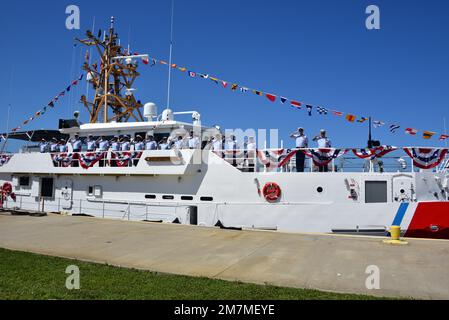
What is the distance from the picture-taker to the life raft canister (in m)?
11.9

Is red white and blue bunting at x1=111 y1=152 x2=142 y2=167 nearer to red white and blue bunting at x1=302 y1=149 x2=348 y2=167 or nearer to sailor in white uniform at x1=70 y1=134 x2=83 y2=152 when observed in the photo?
sailor in white uniform at x1=70 y1=134 x2=83 y2=152

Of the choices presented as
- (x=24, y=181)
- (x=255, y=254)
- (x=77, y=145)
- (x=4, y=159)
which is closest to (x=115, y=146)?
(x=77, y=145)

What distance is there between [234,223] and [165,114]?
5.97 metres

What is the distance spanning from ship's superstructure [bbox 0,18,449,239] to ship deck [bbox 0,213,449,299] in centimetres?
140

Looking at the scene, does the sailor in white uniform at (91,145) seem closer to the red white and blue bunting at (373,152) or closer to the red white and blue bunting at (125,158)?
the red white and blue bunting at (125,158)

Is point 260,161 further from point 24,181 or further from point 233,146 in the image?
point 24,181

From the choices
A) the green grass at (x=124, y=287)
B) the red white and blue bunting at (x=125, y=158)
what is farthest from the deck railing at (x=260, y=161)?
the green grass at (x=124, y=287)

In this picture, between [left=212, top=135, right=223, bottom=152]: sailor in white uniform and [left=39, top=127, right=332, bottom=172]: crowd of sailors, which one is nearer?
[left=39, top=127, right=332, bottom=172]: crowd of sailors

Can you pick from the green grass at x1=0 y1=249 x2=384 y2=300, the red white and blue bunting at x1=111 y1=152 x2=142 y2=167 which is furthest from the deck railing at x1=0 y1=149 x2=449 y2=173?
the green grass at x1=0 y1=249 x2=384 y2=300

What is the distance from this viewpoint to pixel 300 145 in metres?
12.2

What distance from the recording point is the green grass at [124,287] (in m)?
4.73

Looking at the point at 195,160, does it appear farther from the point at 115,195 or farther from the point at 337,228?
the point at 337,228

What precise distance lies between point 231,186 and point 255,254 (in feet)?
16.9
